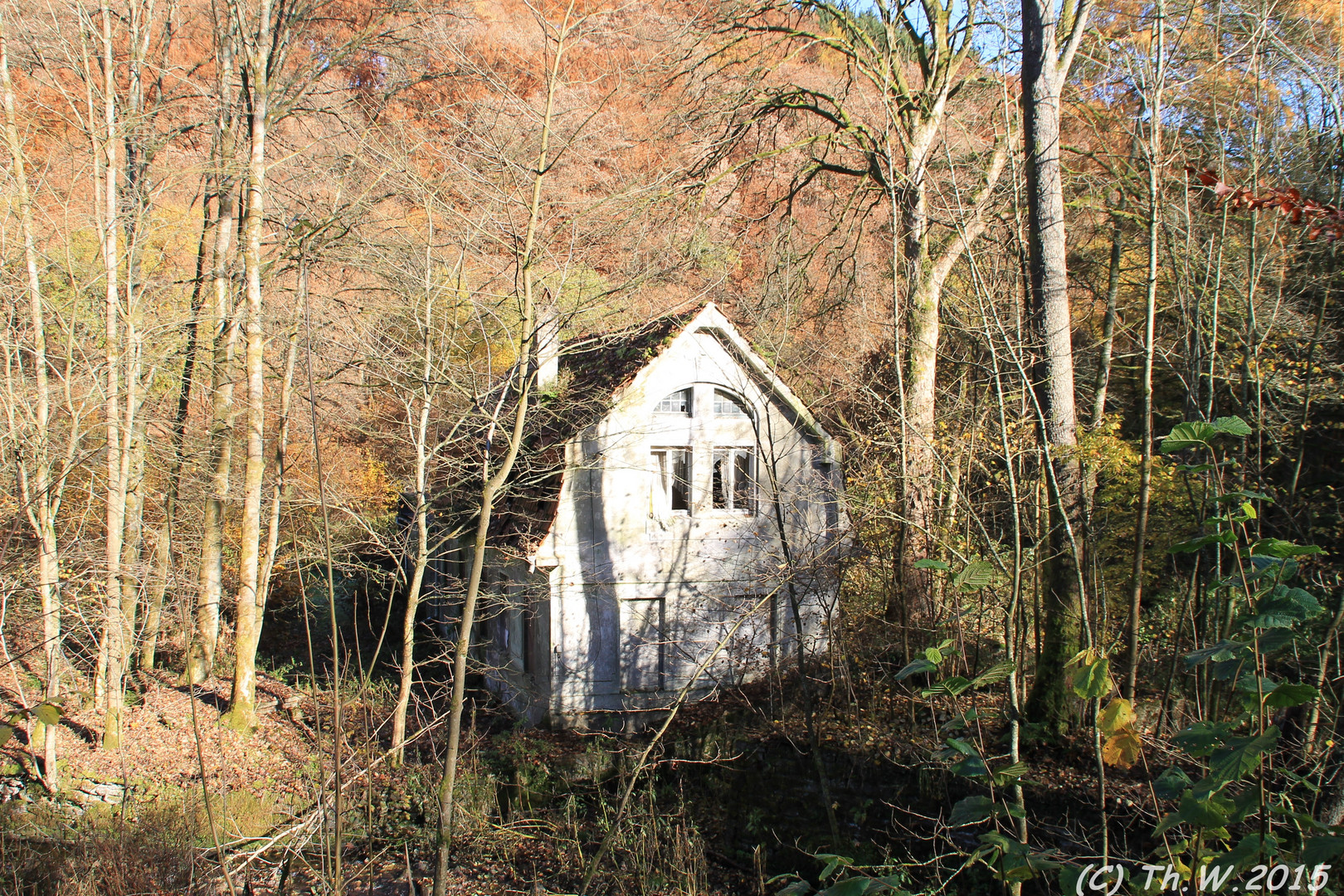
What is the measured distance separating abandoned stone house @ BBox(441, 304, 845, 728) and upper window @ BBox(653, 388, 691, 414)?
0.02m

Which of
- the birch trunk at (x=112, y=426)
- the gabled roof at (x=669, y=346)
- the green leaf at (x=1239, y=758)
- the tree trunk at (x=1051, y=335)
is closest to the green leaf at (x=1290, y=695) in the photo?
the green leaf at (x=1239, y=758)

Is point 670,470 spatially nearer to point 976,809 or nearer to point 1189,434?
point 976,809

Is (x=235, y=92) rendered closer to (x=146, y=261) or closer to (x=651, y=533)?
(x=146, y=261)

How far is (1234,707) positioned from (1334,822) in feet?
16.4

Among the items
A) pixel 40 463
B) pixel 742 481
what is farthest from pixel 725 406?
pixel 40 463

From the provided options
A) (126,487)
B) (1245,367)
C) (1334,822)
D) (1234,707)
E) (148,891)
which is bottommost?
(148,891)

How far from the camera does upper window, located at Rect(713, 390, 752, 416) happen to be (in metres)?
14.2

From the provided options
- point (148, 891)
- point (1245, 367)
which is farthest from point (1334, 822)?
point (148, 891)

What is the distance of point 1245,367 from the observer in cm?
797

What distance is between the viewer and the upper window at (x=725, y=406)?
14242mm

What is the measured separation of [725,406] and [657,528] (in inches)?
92.6

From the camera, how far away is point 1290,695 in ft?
8.19

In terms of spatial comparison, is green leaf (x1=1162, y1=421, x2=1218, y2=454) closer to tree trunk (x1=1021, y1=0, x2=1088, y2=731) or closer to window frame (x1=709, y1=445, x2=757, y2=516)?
tree trunk (x1=1021, y1=0, x2=1088, y2=731)

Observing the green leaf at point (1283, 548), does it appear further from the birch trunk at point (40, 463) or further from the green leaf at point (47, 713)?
Answer: the birch trunk at point (40, 463)
